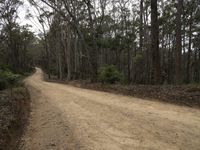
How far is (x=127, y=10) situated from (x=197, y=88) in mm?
24136

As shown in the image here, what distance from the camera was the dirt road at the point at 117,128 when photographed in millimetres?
5814

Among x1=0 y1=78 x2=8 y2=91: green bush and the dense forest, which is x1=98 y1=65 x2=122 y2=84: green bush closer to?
the dense forest

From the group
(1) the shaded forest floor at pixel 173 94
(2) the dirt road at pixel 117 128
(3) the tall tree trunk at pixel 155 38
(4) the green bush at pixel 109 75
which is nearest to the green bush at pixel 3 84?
(2) the dirt road at pixel 117 128

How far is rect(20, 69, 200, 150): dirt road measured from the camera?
5.81 metres

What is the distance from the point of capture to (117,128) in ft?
23.2

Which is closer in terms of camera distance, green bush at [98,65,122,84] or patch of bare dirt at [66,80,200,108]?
patch of bare dirt at [66,80,200,108]

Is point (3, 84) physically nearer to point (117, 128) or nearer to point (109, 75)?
point (109, 75)

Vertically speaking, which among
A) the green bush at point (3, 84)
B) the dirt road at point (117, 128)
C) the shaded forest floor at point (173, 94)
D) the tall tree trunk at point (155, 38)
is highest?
the tall tree trunk at point (155, 38)

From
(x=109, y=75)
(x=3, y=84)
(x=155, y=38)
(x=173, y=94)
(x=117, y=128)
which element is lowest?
(x=117, y=128)

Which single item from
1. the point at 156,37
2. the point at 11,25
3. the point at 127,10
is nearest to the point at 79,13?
the point at 127,10

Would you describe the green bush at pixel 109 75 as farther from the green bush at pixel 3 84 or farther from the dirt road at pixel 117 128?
the dirt road at pixel 117 128

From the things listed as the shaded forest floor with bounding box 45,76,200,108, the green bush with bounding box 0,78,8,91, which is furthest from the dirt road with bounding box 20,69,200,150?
the green bush with bounding box 0,78,8,91

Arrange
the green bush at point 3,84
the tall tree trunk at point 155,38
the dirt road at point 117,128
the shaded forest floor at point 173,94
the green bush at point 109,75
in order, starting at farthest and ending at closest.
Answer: the green bush at point 109,75
the green bush at point 3,84
the tall tree trunk at point 155,38
the shaded forest floor at point 173,94
the dirt road at point 117,128

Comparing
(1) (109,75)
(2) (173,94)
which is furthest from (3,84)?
(2) (173,94)
